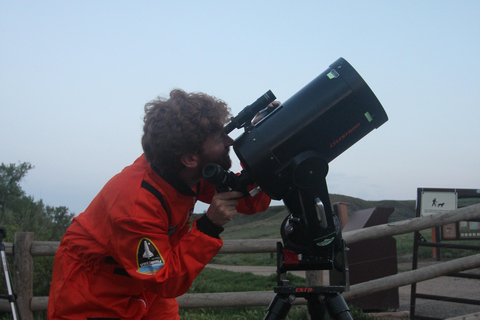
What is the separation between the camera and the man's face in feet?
7.14

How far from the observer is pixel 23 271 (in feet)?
14.4

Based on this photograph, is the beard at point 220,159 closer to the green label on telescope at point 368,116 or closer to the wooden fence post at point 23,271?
the green label on telescope at point 368,116

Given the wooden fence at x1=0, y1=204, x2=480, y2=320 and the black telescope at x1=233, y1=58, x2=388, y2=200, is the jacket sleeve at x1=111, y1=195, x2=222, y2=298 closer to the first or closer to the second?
the black telescope at x1=233, y1=58, x2=388, y2=200

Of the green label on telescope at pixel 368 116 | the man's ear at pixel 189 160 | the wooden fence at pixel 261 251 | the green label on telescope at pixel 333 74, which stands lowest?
the wooden fence at pixel 261 251

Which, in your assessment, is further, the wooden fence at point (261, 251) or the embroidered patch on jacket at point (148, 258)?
the wooden fence at point (261, 251)

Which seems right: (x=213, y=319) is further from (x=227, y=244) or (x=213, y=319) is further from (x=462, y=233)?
(x=462, y=233)

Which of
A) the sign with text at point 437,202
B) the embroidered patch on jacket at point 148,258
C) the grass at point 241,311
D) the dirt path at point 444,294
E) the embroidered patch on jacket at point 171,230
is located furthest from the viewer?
the sign with text at point 437,202

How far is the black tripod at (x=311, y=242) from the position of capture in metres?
1.96

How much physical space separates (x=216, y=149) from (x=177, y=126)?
22cm

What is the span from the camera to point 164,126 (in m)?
2.12

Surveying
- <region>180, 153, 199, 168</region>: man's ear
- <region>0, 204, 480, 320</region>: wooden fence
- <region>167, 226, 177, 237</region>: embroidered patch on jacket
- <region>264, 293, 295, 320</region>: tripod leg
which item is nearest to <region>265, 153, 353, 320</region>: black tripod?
<region>264, 293, 295, 320</region>: tripod leg

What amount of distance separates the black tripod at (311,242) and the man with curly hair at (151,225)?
28 cm

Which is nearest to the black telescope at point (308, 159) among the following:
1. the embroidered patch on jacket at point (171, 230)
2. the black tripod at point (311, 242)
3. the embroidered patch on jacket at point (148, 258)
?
the black tripod at point (311, 242)

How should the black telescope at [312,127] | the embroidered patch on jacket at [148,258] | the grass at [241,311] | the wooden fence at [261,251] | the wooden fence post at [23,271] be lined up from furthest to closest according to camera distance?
the grass at [241,311]
the wooden fence post at [23,271]
the wooden fence at [261,251]
the black telescope at [312,127]
the embroidered patch on jacket at [148,258]
